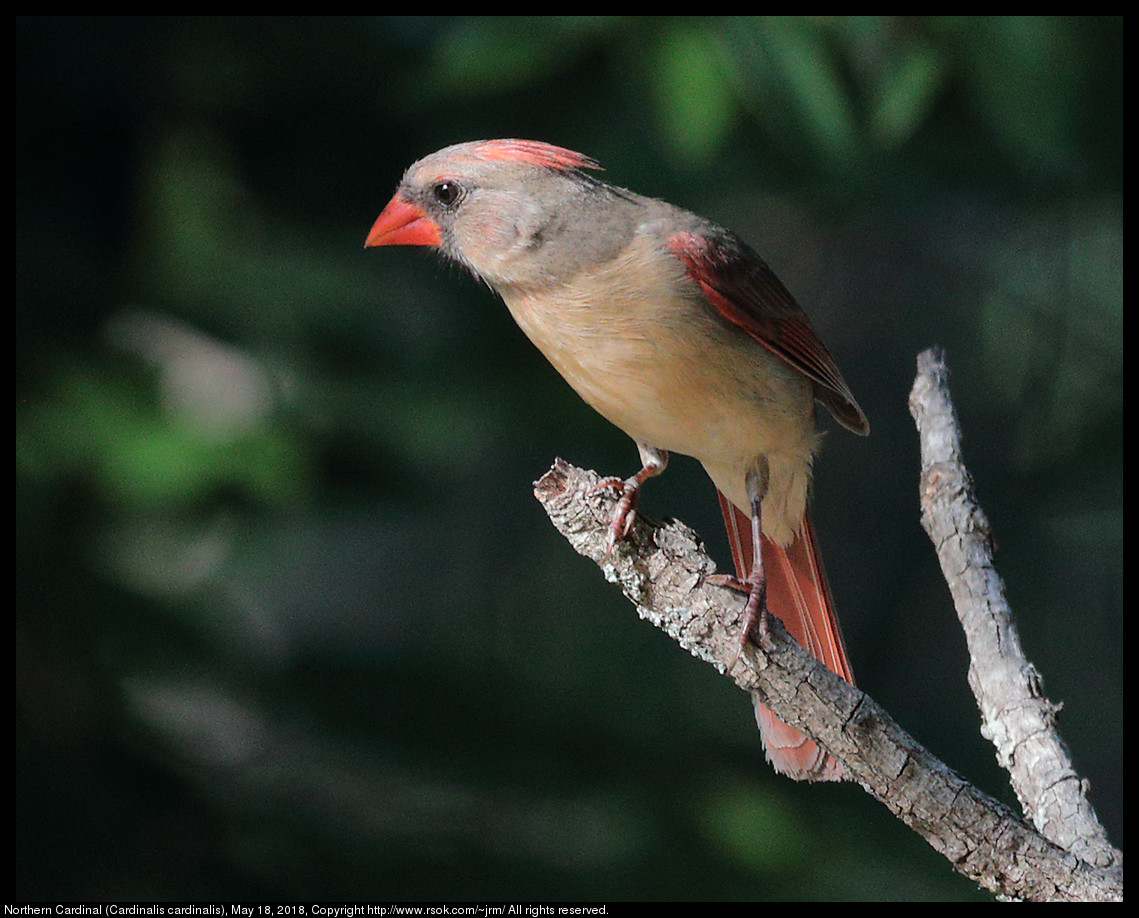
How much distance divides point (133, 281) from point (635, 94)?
4.49ft

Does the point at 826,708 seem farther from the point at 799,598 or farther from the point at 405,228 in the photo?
the point at 405,228

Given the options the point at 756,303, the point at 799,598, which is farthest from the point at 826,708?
the point at 756,303

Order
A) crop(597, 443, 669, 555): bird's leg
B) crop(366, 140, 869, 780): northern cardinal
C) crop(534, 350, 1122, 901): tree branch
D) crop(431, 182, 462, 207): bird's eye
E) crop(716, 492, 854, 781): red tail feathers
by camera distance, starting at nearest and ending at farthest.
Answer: crop(534, 350, 1122, 901): tree branch < crop(597, 443, 669, 555): bird's leg < crop(366, 140, 869, 780): northern cardinal < crop(431, 182, 462, 207): bird's eye < crop(716, 492, 854, 781): red tail feathers

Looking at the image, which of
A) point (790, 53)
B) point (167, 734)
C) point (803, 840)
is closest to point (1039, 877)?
point (803, 840)

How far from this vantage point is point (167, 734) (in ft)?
10.7

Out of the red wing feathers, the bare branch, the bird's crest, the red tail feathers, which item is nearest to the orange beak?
the bird's crest

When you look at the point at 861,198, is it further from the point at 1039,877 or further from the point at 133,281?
the point at 1039,877

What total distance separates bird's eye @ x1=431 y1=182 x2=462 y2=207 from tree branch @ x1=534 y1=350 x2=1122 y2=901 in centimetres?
59

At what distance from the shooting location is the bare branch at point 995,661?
2.04m

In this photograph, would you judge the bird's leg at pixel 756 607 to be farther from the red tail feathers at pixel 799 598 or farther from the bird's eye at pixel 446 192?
the bird's eye at pixel 446 192

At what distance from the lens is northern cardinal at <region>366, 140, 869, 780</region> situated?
7.22 feet

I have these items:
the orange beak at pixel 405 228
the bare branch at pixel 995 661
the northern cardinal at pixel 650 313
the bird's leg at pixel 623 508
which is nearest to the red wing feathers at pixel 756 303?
the northern cardinal at pixel 650 313

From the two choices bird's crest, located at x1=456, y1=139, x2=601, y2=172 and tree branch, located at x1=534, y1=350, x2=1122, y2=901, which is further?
bird's crest, located at x1=456, y1=139, x2=601, y2=172

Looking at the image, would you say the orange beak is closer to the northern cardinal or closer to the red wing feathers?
the northern cardinal
